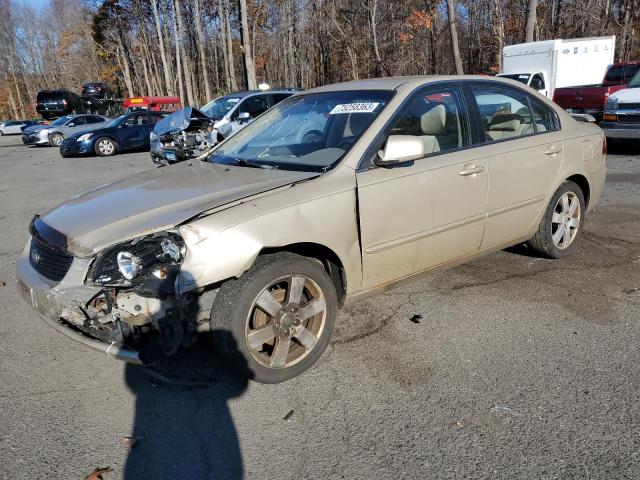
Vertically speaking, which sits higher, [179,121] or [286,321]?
[179,121]

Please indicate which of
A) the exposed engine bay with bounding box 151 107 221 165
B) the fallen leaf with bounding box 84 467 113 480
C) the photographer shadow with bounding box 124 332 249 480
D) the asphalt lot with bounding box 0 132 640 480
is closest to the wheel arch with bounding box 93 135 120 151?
the exposed engine bay with bounding box 151 107 221 165

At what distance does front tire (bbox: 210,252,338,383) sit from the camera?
9.04ft

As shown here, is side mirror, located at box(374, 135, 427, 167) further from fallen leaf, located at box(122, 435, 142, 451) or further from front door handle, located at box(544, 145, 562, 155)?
fallen leaf, located at box(122, 435, 142, 451)

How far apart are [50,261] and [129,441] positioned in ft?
3.62

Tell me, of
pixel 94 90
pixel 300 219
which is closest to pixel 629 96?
pixel 300 219

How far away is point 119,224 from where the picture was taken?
2785mm

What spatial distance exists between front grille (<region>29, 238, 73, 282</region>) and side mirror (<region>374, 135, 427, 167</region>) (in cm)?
187

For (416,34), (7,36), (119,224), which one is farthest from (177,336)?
(7,36)

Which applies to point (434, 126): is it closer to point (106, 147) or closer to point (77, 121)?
point (106, 147)

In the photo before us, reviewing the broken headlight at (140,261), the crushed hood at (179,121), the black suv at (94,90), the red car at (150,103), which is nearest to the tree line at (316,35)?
the red car at (150,103)

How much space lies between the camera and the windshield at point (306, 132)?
348 centimetres

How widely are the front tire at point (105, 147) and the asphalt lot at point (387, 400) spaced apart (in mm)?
14566

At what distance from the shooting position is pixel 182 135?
435 inches

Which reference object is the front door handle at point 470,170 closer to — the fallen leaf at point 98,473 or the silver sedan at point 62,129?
the fallen leaf at point 98,473
